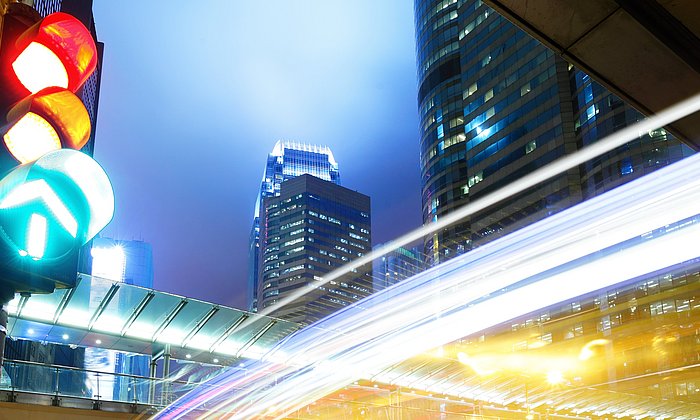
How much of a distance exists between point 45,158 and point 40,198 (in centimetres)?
10

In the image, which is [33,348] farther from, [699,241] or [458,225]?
[458,225]

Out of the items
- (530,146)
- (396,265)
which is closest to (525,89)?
(530,146)

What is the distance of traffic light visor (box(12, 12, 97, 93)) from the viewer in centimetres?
197

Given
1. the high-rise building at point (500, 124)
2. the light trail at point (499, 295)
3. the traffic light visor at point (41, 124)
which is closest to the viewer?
the traffic light visor at point (41, 124)

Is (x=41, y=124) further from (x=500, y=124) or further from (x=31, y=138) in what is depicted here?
(x=500, y=124)

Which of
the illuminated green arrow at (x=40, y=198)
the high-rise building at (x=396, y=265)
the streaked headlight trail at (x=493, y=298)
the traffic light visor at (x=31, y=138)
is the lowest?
the illuminated green arrow at (x=40, y=198)

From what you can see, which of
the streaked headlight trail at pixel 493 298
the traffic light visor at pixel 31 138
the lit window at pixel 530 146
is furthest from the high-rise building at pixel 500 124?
the traffic light visor at pixel 31 138

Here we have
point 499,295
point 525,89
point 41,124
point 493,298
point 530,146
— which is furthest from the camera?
point 525,89

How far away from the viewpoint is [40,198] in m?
1.75

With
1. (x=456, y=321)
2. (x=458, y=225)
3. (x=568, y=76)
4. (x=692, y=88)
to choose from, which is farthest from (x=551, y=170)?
(x=692, y=88)

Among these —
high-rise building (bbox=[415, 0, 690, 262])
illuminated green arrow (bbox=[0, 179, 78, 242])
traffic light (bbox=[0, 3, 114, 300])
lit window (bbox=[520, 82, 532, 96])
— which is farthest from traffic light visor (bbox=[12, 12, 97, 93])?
lit window (bbox=[520, 82, 532, 96])

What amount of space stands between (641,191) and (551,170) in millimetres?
69204

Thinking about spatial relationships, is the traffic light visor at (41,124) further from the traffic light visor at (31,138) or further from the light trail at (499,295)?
the light trail at (499,295)

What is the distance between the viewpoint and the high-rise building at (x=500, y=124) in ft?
251
